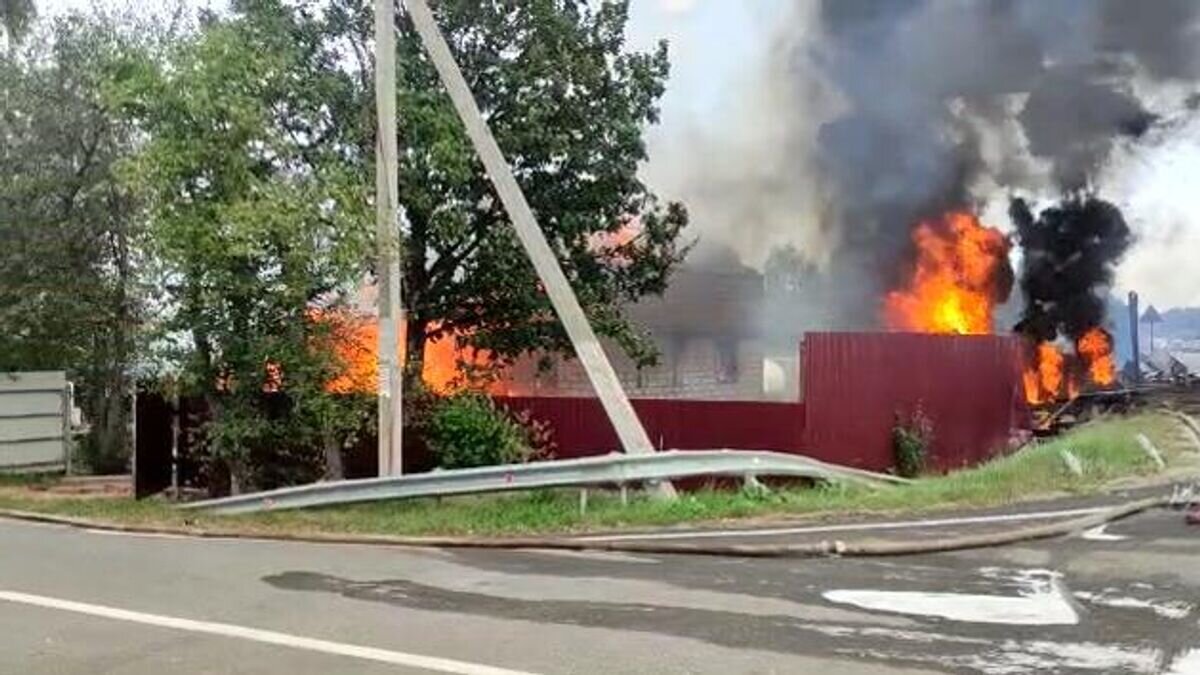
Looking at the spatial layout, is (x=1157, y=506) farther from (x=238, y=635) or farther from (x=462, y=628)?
(x=238, y=635)

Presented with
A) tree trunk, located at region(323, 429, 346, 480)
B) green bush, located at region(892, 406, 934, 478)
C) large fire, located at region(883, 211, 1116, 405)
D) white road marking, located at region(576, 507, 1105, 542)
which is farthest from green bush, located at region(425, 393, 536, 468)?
large fire, located at region(883, 211, 1116, 405)

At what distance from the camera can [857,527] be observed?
1017cm

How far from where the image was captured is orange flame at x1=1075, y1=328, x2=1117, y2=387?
30938mm

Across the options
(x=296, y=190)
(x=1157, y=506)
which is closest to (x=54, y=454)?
(x=296, y=190)

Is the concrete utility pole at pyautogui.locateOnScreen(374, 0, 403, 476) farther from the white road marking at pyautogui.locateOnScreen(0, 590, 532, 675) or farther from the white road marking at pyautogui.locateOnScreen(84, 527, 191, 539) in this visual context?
the white road marking at pyautogui.locateOnScreen(0, 590, 532, 675)

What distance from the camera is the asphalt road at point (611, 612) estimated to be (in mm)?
5840

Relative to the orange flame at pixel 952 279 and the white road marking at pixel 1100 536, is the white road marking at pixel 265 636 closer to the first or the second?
the white road marking at pixel 1100 536

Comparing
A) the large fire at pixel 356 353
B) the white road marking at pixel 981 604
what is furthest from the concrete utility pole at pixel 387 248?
the white road marking at pixel 981 604

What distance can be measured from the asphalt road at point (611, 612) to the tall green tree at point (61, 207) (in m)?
9.40

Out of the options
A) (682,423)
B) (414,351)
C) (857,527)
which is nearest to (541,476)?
(857,527)

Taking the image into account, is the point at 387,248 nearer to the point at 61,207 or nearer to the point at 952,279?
the point at 61,207

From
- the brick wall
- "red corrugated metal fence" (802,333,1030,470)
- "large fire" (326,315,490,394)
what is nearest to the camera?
"large fire" (326,315,490,394)

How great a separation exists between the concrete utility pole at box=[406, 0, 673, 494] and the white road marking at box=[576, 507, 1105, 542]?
2.91m

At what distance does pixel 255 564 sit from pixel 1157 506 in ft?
25.2
